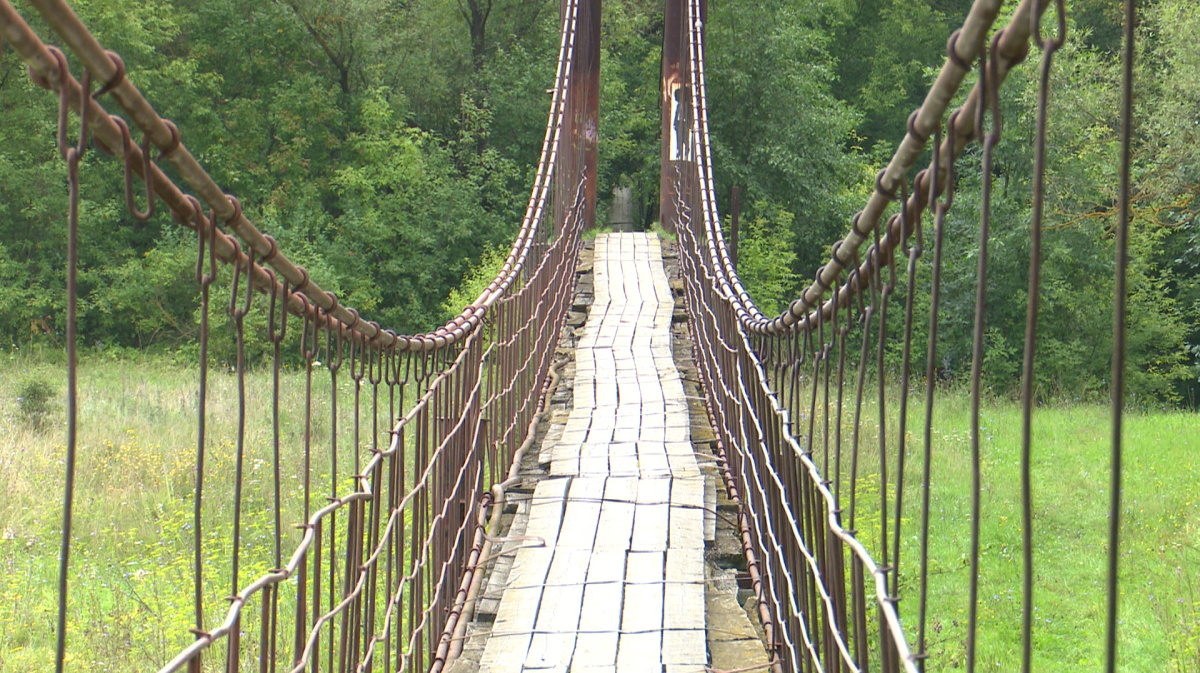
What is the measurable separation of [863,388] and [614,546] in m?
0.83

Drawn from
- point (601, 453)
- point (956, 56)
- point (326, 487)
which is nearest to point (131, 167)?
point (956, 56)

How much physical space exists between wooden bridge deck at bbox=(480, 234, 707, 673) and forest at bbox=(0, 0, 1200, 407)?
9.63 m

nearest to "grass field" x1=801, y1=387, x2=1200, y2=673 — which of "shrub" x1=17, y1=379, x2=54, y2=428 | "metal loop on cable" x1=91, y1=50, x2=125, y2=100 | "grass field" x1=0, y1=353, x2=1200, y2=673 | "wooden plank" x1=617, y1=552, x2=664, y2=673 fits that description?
"grass field" x1=0, y1=353, x2=1200, y2=673

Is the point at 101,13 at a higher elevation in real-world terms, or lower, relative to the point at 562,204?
higher

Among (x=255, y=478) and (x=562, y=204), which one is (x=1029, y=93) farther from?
(x=255, y=478)

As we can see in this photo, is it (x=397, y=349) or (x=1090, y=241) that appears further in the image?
(x=1090, y=241)

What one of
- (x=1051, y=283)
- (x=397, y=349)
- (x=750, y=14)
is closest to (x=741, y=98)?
(x=750, y=14)

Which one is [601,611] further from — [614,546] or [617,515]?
[617,515]

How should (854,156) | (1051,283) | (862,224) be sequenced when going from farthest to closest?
(854,156) < (1051,283) < (862,224)

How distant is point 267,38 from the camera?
16359 millimetres

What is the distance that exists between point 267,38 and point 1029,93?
37.7ft

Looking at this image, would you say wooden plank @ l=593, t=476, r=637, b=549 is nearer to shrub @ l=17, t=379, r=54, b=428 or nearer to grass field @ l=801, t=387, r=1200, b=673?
grass field @ l=801, t=387, r=1200, b=673

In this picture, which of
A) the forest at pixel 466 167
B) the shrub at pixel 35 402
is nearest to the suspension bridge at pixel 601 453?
the shrub at pixel 35 402

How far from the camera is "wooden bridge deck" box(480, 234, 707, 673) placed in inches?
90.7
